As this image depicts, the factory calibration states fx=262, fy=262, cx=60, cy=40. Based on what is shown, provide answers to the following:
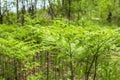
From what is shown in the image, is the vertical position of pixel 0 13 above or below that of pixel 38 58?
above

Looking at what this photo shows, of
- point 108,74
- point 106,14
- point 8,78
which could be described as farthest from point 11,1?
point 108,74

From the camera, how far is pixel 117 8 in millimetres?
15312

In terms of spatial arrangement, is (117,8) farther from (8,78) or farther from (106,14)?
(8,78)

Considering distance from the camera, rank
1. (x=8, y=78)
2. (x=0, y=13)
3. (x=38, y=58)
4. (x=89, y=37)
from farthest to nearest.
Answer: (x=0, y=13)
(x=38, y=58)
(x=8, y=78)
(x=89, y=37)

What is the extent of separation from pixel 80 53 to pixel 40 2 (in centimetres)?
928

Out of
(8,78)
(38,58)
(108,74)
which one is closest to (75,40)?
(108,74)

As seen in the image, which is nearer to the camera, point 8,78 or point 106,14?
point 8,78

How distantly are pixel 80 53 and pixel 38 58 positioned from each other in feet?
17.7

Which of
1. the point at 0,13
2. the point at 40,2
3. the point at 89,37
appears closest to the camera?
the point at 89,37

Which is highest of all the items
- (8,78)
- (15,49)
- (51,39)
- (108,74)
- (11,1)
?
(11,1)

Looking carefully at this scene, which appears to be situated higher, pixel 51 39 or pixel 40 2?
pixel 40 2

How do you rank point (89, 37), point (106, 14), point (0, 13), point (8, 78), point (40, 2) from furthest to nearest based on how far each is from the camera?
point (106, 14) < point (40, 2) < point (0, 13) < point (8, 78) < point (89, 37)

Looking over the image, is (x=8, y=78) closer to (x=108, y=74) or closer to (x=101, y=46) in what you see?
(x=108, y=74)

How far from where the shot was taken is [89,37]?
12.8ft
